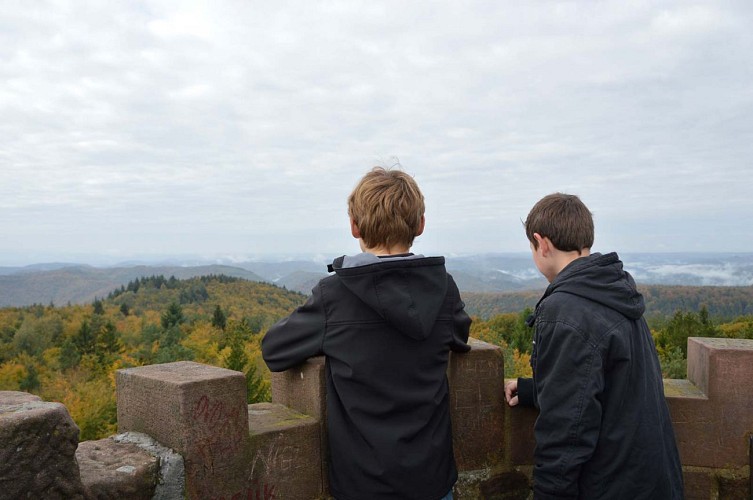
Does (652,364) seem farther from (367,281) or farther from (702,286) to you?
(702,286)

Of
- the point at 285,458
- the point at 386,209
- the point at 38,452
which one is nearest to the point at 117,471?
the point at 38,452

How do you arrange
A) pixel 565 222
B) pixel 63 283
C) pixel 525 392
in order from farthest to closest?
Answer: 1. pixel 63 283
2. pixel 525 392
3. pixel 565 222

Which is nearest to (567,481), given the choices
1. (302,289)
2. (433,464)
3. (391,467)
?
(433,464)

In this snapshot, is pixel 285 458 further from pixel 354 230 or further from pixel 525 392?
pixel 525 392

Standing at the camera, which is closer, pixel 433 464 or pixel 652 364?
pixel 433 464

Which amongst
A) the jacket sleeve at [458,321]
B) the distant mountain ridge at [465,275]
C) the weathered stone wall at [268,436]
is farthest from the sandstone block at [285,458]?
the distant mountain ridge at [465,275]

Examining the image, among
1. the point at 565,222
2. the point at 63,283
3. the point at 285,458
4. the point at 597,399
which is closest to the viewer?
the point at 597,399

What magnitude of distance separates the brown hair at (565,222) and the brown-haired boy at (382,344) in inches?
17.9

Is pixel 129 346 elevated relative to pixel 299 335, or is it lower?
lower

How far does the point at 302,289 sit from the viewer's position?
219ft

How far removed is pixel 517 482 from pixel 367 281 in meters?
1.64

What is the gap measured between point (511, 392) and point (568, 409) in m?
0.77

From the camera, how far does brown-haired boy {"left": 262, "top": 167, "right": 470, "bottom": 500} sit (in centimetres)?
205

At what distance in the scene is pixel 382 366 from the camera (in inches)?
82.7
